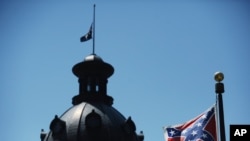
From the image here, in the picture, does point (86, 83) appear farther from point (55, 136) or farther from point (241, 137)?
point (241, 137)

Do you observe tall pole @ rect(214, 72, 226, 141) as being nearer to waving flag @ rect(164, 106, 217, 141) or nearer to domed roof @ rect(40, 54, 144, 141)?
waving flag @ rect(164, 106, 217, 141)

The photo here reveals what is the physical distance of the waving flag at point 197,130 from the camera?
15555 mm

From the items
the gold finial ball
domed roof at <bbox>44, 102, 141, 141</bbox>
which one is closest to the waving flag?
the gold finial ball

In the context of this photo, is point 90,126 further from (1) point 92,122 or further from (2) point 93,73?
(2) point 93,73

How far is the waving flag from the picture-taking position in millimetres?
15555

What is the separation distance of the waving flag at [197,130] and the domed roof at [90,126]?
3235 cm

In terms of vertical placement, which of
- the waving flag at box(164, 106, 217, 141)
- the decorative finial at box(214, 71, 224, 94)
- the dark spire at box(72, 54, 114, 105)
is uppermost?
the dark spire at box(72, 54, 114, 105)

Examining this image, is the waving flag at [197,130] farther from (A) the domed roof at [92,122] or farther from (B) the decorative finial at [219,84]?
(A) the domed roof at [92,122]

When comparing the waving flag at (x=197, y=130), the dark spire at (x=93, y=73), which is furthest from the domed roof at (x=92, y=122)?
the waving flag at (x=197, y=130)

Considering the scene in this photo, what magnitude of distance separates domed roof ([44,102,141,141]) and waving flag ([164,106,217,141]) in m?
32.4

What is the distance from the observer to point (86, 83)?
58.6 meters

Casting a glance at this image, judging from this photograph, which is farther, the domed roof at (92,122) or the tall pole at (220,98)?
the domed roof at (92,122)

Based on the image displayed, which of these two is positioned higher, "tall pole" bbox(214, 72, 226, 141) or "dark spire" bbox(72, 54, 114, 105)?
"dark spire" bbox(72, 54, 114, 105)

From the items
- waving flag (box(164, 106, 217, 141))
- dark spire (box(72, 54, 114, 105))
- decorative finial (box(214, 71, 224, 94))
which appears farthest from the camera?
dark spire (box(72, 54, 114, 105))
